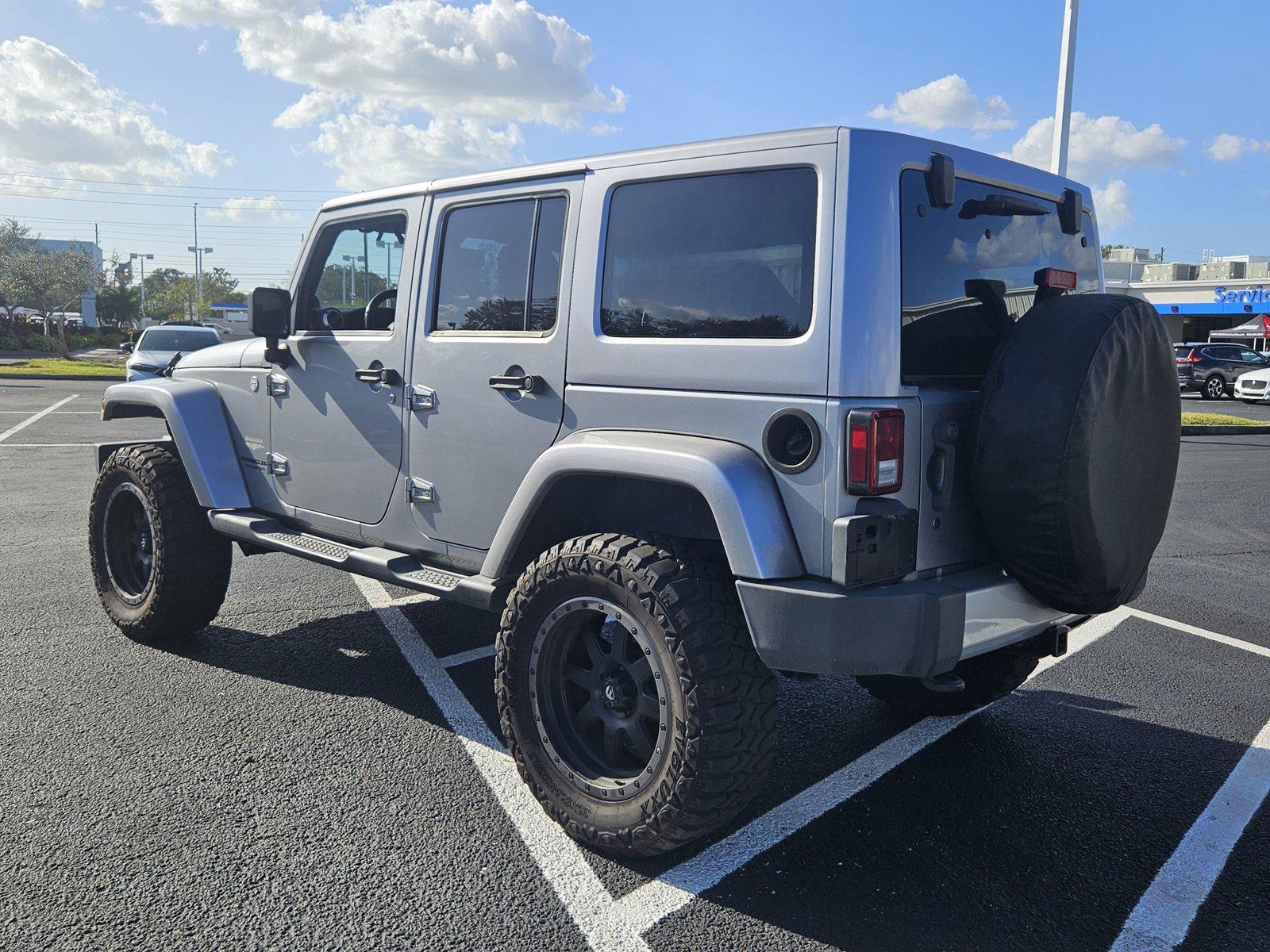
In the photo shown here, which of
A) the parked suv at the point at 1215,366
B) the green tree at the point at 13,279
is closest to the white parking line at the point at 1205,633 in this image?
the parked suv at the point at 1215,366

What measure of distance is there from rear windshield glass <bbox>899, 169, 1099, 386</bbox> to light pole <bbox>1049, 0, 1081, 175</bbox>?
11.7 metres

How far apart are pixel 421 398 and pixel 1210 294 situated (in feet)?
164

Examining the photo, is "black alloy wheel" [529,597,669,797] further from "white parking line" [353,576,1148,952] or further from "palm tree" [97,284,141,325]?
"palm tree" [97,284,141,325]

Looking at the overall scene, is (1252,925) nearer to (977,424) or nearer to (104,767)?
(977,424)

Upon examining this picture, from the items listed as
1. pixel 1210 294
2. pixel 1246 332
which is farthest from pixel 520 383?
pixel 1210 294

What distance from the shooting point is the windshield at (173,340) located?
18328 mm

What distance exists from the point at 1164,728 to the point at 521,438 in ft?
9.64

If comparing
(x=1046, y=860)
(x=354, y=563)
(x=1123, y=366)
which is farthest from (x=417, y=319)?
(x=1046, y=860)

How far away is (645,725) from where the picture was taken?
315cm

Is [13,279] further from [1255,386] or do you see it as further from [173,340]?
[1255,386]

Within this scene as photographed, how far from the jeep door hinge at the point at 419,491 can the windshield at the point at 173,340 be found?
15872mm

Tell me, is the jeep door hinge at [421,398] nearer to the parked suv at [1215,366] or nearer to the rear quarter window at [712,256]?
the rear quarter window at [712,256]

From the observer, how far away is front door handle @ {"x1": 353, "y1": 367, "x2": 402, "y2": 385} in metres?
4.04

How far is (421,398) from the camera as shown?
3.93m
